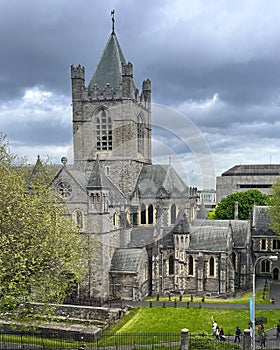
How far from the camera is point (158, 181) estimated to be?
1864 inches

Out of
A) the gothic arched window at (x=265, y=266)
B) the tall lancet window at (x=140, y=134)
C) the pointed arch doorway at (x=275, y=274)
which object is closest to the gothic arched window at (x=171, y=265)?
the tall lancet window at (x=140, y=134)

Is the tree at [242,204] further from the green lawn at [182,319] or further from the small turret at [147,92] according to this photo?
the green lawn at [182,319]

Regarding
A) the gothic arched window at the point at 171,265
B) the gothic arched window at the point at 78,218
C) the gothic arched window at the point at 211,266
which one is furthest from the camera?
the gothic arched window at the point at 171,265

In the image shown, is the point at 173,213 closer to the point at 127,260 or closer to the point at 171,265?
the point at 171,265

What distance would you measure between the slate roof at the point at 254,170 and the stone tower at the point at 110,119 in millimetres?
55681

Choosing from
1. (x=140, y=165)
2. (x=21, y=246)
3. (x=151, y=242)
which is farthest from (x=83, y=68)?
(x=21, y=246)

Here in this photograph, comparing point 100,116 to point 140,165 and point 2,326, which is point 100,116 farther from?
point 2,326

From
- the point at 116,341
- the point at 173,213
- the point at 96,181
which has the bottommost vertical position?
the point at 116,341

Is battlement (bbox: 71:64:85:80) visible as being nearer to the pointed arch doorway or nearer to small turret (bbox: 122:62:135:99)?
small turret (bbox: 122:62:135:99)

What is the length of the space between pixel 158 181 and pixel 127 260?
11.8 meters

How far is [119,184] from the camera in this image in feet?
149

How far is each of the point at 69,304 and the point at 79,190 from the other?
11.9 m

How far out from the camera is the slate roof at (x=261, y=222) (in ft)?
175

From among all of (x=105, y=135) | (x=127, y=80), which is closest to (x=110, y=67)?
(x=127, y=80)
